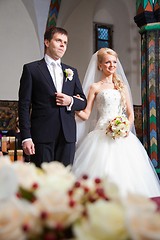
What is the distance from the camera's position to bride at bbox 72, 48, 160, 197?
4.95 metres

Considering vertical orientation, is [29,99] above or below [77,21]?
below

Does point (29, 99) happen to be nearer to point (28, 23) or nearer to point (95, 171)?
point (95, 171)

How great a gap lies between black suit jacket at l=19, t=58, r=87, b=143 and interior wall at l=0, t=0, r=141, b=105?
772 cm

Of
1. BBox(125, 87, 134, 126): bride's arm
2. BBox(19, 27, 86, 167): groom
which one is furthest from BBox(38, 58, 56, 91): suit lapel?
BBox(125, 87, 134, 126): bride's arm

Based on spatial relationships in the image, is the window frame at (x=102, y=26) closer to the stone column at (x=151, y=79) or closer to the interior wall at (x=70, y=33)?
the interior wall at (x=70, y=33)

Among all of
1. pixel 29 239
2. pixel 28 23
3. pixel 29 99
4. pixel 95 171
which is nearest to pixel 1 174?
pixel 29 239

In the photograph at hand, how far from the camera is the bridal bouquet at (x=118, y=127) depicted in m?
4.91

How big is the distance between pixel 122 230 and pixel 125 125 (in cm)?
424

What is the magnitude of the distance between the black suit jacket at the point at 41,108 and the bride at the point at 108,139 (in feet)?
3.98

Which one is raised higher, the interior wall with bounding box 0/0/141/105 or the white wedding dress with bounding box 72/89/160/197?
the interior wall with bounding box 0/0/141/105

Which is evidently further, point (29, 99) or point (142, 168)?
point (142, 168)

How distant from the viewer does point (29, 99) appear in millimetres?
3766

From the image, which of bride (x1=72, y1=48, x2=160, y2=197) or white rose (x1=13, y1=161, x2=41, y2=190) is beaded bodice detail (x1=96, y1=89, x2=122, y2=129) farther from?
white rose (x1=13, y1=161, x2=41, y2=190)

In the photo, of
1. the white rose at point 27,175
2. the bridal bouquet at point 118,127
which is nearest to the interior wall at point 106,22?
the bridal bouquet at point 118,127
